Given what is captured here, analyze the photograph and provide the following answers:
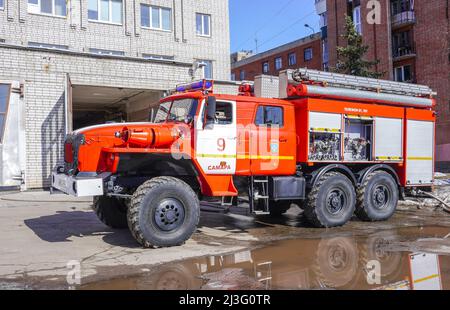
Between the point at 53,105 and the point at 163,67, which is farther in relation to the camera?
the point at 163,67

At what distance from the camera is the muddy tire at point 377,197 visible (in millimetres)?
10461

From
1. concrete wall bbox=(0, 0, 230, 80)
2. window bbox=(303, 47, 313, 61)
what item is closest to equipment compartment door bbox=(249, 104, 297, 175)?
concrete wall bbox=(0, 0, 230, 80)

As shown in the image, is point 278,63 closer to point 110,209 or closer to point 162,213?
point 110,209

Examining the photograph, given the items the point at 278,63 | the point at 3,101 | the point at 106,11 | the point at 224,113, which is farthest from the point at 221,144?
the point at 278,63

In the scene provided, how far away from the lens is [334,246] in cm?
786

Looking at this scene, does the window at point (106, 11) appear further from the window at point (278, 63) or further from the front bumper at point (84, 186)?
the window at point (278, 63)

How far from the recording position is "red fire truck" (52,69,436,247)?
300 inches

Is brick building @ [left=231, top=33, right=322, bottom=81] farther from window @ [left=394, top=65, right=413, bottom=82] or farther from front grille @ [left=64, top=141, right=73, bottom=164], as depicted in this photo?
front grille @ [left=64, top=141, right=73, bottom=164]

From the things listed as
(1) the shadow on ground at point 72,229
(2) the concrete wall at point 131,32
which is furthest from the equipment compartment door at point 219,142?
(2) the concrete wall at point 131,32

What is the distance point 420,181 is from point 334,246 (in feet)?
16.3

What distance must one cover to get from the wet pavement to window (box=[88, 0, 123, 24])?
15107 mm

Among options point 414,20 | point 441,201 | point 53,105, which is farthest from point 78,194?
point 414,20

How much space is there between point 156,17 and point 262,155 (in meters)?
18.3

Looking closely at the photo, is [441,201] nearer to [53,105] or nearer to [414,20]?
[53,105]
